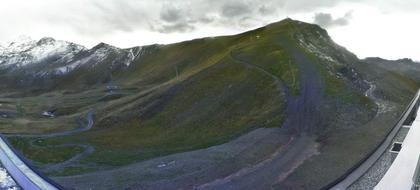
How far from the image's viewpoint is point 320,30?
155875 mm

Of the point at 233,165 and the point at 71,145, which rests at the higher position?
the point at 233,165

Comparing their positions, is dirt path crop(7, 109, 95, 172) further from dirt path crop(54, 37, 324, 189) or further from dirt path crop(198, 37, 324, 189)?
dirt path crop(198, 37, 324, 189)

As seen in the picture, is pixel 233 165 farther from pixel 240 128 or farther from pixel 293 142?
pixel 240 128

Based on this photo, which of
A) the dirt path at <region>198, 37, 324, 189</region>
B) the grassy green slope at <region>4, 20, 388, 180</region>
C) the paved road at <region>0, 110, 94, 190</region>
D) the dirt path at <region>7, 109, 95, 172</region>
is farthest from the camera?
the grassy green slope at <region>4, 20, 388, 180</region>

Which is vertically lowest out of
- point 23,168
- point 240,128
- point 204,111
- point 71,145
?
point 71,145

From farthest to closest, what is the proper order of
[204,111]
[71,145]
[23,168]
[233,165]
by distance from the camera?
1. [204,111]
2. [71,145]
3. [23,168]
4. [233,165]

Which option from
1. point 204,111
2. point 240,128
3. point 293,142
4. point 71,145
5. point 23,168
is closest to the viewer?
point 23,168

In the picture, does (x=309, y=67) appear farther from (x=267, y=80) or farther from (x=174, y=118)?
(x=174, y=118)

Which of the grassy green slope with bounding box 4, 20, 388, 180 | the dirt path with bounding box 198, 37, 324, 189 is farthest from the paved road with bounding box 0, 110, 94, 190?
the dirt path with bounding box 198, 37, 324, 189

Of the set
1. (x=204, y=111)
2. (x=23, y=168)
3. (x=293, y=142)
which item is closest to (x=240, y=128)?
(x=293, y=142)

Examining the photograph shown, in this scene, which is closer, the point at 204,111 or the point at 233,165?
the point at 233,165

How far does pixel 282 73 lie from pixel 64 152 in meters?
54.2

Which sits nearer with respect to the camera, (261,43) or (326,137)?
(326,137)

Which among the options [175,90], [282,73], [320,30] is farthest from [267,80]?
[320,30]
